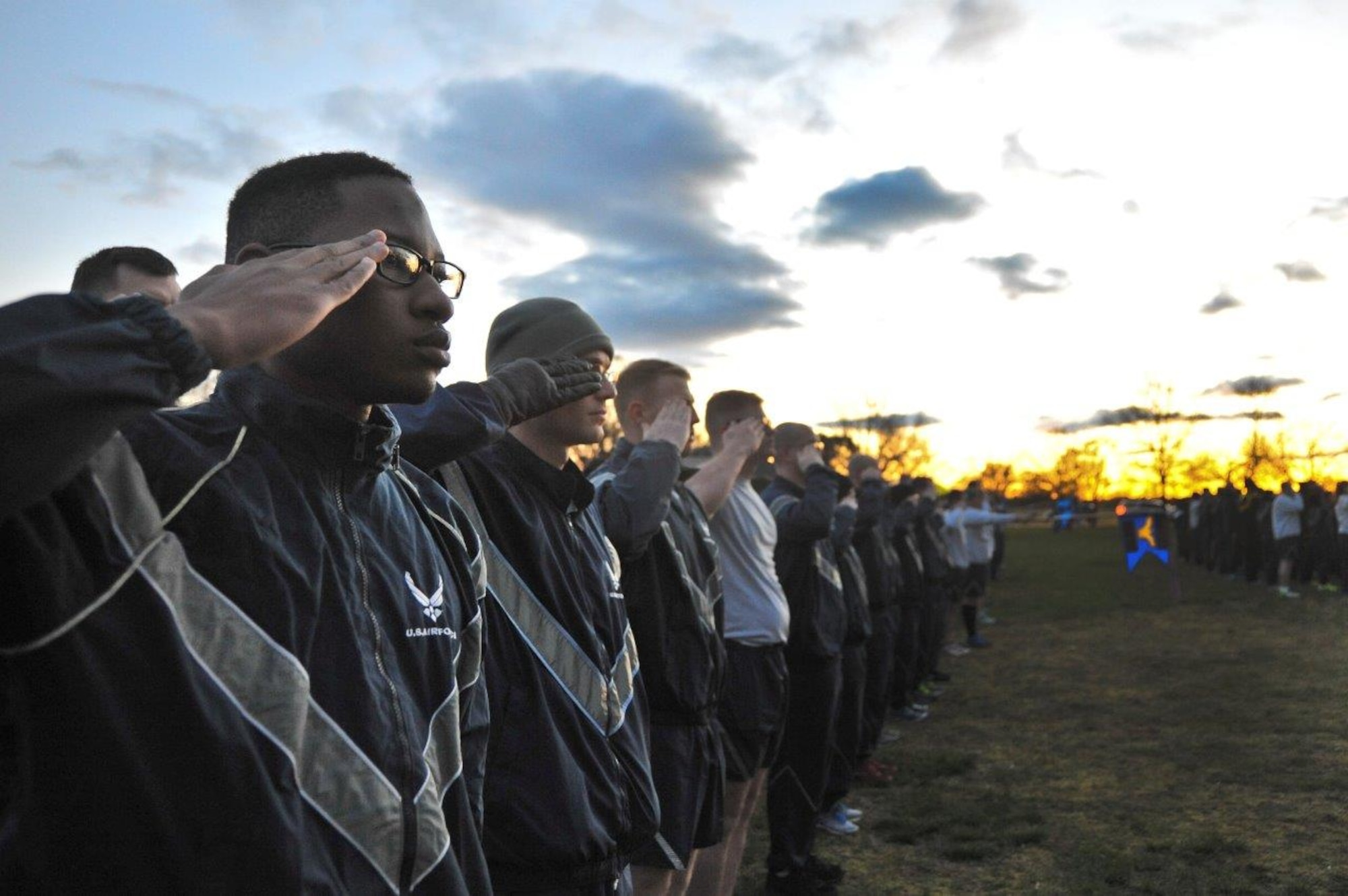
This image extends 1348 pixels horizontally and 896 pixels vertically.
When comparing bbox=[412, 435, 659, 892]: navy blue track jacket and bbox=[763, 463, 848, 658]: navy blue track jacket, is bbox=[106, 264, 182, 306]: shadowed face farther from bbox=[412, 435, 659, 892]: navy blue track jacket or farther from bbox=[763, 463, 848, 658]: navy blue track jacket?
bbox=[763, 463, 848, 658]: navy blue track jacket

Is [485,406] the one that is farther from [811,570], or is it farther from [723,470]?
[811,570]

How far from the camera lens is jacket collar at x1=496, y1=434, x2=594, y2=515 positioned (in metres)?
2.99

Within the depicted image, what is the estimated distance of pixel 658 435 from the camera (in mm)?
3816

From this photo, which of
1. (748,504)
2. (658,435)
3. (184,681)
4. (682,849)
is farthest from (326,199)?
(748,504)

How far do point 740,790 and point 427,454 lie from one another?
10.1 feet

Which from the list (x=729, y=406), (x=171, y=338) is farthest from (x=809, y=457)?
(x=171, y=338)

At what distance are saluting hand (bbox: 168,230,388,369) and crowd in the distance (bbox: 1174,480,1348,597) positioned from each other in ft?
A: 77.4

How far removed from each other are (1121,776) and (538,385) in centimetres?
690

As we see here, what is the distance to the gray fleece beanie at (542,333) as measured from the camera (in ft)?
11.2

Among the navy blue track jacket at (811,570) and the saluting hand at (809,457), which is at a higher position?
the saluting hand at (809,457)

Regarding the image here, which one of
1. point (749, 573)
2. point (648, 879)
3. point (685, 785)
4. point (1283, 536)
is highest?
point (749, 573)

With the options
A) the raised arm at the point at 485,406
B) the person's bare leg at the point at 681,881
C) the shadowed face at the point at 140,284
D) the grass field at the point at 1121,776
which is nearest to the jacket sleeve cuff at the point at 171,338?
the raised arm at the point at 485,406

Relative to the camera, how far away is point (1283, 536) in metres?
22.5

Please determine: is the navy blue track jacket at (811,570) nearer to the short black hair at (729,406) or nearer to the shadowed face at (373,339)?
the short black hair at (729,406)
